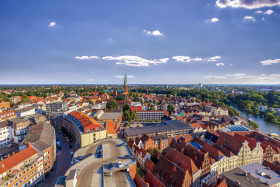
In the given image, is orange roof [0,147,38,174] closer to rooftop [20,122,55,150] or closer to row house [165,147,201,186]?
rooftop [20,122,55,150]

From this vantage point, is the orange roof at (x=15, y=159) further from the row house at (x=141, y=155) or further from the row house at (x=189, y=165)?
the row house at (x=189, y=165)

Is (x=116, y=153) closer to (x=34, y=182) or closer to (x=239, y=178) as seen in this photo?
(x=34, y=182)

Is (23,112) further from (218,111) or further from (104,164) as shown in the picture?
(218,111)

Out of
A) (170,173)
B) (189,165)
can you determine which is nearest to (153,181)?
(170,173)

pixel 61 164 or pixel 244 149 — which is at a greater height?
pixel 244 149

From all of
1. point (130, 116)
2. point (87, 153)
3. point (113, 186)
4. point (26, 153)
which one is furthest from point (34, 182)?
point (130, 116)
